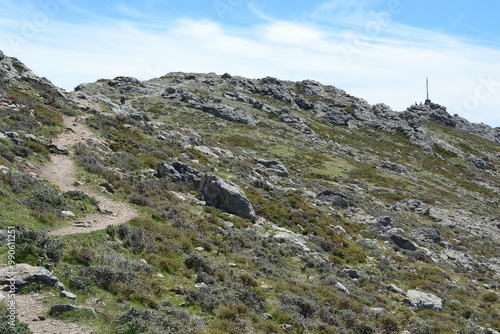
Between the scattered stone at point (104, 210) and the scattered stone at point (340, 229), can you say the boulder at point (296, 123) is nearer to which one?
the scattered stone at point (340, 229)

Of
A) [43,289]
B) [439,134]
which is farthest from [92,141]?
[439,134]

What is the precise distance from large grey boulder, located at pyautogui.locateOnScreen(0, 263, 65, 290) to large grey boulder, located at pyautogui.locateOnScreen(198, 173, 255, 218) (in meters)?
14.1

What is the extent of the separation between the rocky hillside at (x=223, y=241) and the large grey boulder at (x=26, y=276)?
18 cm

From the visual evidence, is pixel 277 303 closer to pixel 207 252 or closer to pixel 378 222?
pixel 207 252

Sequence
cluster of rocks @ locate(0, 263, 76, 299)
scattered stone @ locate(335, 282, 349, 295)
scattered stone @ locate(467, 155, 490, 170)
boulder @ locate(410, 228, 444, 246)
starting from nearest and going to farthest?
1. cluster of rocks @ locate(0, 263, 76, 299)
2. scattered stone @ locate(335, 282, 349, 295)
3. boulder @ locate(410, 228, 444, 246)
4. scattered stone @ locate(467, 155, 490, 170)

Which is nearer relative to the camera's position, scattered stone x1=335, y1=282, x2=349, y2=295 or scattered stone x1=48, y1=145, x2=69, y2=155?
scattered stone x1=335, y1=282, x2=349, y2=295

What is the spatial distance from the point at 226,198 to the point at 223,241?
566 centimetres

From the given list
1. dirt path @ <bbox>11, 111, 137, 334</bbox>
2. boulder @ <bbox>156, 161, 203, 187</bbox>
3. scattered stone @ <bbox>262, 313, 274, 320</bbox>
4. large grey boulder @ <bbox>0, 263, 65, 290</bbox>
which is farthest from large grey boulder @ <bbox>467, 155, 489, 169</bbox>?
large grey boulder @ <bbox>0, 263, 65, 290</bbox>

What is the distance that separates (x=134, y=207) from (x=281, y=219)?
11.8 metres

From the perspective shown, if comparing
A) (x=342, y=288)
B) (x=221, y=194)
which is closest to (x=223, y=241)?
(x=221, y=194)

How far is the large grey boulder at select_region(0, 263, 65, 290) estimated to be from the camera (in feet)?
25.7

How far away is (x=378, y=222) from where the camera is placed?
101 feet

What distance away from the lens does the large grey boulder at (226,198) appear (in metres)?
22.0

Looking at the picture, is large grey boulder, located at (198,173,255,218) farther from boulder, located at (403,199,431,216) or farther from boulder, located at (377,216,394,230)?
boulder, located at (403,199,431,216)
